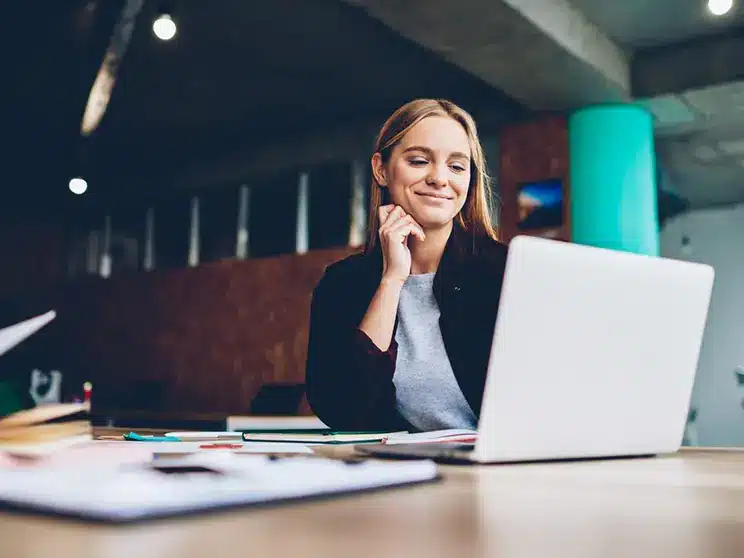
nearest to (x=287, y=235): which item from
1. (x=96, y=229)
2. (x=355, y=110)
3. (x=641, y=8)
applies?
(x=355, y=110)

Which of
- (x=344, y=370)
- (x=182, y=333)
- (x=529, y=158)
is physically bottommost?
(x=344, y=370)

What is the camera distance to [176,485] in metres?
0.49

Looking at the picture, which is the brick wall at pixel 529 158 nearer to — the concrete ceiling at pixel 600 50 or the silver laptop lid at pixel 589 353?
the concrete ceiling at pixel 600 50

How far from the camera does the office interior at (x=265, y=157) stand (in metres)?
5.26

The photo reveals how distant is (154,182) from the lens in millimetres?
9008

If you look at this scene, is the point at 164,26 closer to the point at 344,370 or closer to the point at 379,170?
the point at 379,170

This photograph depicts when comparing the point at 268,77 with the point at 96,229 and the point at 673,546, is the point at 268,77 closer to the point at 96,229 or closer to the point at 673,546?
the point at 96,229

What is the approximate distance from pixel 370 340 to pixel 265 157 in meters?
6.68

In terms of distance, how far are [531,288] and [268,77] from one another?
6103 mm

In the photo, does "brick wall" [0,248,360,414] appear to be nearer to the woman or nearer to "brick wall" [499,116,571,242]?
"brick wall" [499,116,571,242]

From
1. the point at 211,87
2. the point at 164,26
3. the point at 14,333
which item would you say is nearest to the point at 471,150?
the point at 14,333

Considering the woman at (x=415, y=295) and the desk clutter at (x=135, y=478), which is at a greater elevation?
the woman at (x=415, y=295)

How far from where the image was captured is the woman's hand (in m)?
1.72

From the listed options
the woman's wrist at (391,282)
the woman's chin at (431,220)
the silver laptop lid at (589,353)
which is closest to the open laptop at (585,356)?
the silver laptop lid at (589,353)
